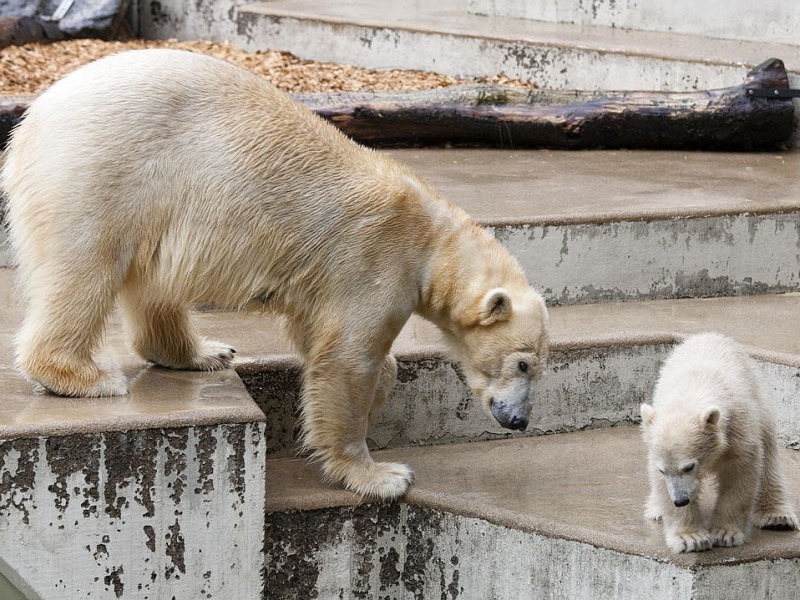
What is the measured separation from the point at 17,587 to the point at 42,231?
7.51ft

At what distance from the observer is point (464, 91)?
23.9 feet

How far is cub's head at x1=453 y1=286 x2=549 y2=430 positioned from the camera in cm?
399

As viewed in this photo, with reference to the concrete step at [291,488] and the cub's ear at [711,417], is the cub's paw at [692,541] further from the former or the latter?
the cub's ear at [711,417]

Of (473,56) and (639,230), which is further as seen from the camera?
(473,56)

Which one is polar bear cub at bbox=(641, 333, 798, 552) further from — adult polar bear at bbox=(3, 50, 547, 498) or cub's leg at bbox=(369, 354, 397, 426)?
cub's leg at bbox=(369, 354, 397, 426)

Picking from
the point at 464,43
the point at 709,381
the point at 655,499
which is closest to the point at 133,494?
the point at 655,499

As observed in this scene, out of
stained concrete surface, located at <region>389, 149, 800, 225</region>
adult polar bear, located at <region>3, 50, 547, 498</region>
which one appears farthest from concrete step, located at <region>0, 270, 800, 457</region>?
stained concrete surface, located at <region>389, 149, 800, 225</region>

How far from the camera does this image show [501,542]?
3.98 metres

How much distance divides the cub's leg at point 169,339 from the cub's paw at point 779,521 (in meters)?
1.83

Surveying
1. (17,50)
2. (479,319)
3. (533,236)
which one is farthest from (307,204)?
(17,50)

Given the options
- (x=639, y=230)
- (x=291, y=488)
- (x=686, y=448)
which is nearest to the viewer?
(x=686, y=448)

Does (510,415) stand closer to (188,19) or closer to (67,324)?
(67,324)

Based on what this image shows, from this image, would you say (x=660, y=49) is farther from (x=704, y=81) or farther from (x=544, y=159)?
(x=544, y=159)

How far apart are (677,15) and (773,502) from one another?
20.8 ft
